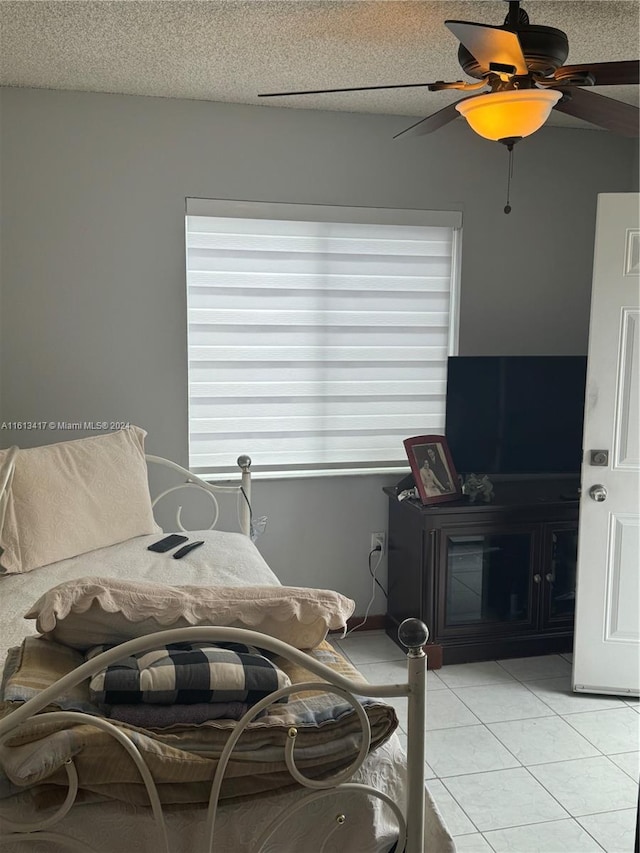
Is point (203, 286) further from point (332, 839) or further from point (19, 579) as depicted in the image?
point (332, 839)

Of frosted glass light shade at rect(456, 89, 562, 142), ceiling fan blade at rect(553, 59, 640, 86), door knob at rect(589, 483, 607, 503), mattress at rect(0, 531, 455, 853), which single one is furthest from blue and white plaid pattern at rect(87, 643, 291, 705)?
door knob at rect(589, 483, 607, 503)

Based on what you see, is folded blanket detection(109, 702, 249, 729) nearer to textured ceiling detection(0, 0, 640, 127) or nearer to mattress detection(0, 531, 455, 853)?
mattress detection(0, 531, 455, 853)

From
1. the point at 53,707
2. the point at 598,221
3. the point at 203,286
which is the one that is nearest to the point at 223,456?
the point at 203,286

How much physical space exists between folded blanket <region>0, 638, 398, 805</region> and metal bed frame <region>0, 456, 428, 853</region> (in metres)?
0.03

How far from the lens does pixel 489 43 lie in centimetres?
186

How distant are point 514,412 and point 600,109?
1.85m

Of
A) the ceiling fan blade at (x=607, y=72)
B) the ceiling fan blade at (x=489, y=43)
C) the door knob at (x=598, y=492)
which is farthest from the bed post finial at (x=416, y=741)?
the door knob at (x=598, y=492)

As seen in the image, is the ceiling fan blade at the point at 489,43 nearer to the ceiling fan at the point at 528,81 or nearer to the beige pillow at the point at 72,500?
the ceiling fan at the point at 528,81

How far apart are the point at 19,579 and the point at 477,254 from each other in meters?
2.65

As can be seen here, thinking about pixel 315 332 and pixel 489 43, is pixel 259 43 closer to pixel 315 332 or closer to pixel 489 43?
pixel 489 43

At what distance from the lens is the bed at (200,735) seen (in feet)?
4.63

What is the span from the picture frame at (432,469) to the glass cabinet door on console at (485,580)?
18cm

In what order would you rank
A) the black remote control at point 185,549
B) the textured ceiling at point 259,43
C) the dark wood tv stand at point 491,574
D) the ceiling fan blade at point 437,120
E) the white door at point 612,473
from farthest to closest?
1. the dark wood tv stand at point 491,574
2. the white door at point 612,473
3. the black remote control at point 185,549
4. the textured ceiling at point 259,43
5. the ceiling fan blade at point 437,120

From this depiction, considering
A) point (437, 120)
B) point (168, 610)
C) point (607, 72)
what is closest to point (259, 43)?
point (437, 120)
